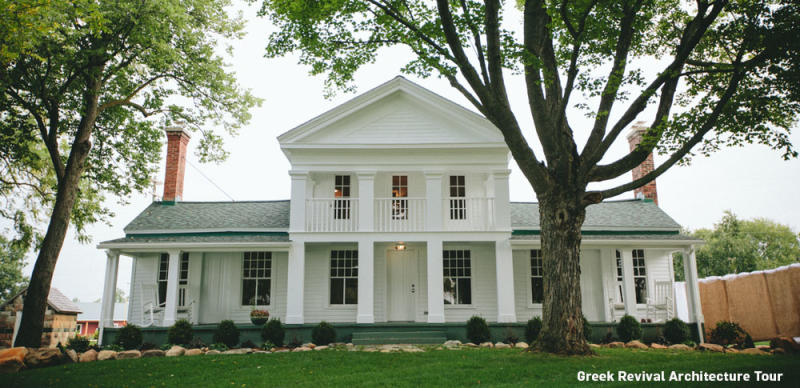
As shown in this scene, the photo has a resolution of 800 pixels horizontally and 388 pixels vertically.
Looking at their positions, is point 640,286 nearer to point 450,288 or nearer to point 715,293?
point 715,293

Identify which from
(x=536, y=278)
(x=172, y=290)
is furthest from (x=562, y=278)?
(x=172, y=290)

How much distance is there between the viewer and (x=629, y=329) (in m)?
14.3

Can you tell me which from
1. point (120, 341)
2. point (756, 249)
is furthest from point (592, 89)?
point (756, 249)

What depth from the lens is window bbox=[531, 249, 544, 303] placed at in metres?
16.8

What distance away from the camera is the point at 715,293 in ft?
54.8

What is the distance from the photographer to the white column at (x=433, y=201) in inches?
617

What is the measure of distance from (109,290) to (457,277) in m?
10.7

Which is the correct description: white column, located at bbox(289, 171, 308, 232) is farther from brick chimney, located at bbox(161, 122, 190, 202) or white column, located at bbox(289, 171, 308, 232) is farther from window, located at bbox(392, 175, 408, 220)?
brick chimney, located at bbox(161, 122, 190, 202)

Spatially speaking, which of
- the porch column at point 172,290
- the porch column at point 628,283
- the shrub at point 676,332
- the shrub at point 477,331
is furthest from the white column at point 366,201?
the shrub at point 676,332

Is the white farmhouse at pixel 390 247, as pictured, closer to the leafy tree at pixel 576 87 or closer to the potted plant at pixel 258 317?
the potted plant at pixel 258 317

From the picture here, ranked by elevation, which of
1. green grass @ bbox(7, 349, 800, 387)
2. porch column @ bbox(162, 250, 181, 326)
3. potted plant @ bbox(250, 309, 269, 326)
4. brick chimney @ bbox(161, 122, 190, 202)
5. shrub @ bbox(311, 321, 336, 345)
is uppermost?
brick chimney @ bbox(161, 122, 190, 202)

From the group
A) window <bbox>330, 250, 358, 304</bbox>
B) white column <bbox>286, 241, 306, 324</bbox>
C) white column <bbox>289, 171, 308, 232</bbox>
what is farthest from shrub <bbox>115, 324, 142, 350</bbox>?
window <bbox>330, 250, 358, 304</bbox>

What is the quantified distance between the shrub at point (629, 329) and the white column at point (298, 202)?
9.61m

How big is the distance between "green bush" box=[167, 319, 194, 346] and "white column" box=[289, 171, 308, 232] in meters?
3.97
